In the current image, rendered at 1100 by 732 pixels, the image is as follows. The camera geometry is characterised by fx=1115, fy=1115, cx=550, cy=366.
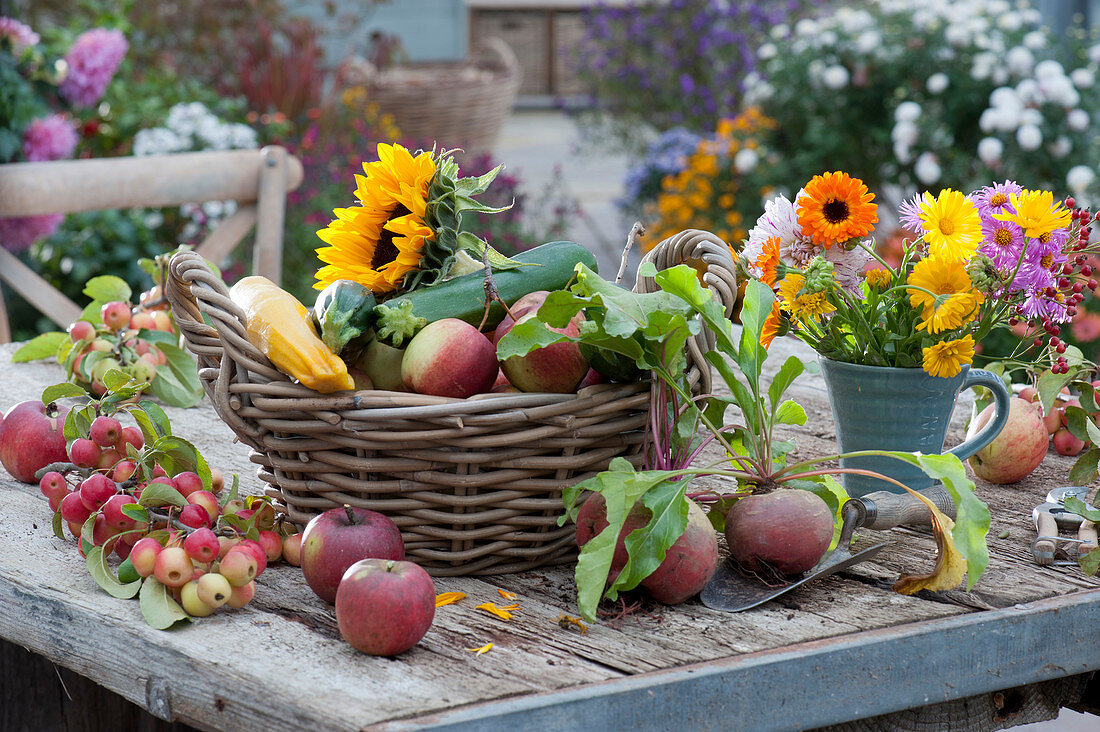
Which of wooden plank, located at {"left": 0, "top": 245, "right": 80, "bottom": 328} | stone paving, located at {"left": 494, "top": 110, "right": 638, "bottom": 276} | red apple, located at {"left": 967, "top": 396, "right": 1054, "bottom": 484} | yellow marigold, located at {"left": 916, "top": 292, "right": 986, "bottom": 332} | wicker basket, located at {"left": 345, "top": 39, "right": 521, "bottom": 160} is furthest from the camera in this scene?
Answer: wicker basket, located at {"left": 345, "top": 39, "right": 521, "bottom": 160}

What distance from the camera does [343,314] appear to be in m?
1.04

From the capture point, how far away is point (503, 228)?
13.8 feet

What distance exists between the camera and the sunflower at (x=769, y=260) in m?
1.16

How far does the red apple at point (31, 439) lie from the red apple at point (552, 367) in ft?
2.02

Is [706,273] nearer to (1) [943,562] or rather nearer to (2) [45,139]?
(1) [943,562]

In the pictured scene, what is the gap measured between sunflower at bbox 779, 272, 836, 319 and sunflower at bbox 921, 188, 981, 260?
12 cm

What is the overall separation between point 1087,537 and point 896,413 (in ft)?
0.74

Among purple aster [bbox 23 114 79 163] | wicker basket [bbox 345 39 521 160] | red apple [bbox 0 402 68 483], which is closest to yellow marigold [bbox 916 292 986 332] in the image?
red apple [bbox 0 402 68 483]

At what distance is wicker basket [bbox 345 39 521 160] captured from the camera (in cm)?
588

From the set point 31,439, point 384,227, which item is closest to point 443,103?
point 31,439

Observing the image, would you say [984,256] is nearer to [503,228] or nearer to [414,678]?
[414,678]

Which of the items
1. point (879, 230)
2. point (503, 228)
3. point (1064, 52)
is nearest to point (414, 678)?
point (503, 228)

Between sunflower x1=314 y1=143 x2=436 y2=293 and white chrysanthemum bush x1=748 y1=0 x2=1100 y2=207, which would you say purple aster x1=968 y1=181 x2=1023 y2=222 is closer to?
sunflower x1=314 y1=143 x2=436 y2=293

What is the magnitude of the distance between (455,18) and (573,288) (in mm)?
9310
